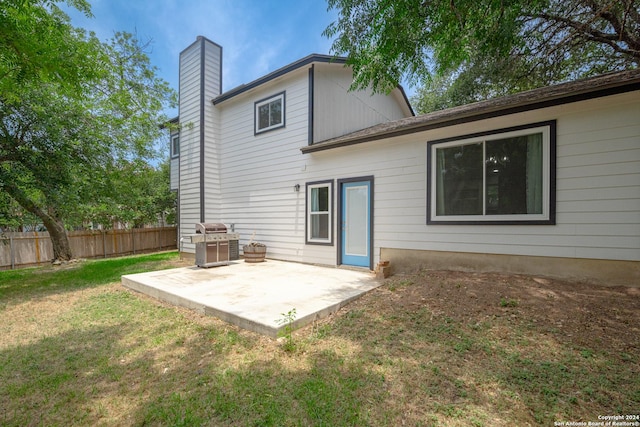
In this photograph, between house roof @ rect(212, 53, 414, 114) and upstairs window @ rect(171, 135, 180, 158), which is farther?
upstairs window @ rect(171, 135, 180, 158)

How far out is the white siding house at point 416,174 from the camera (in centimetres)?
413

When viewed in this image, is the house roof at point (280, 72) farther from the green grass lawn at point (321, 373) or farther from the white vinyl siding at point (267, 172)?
the green grass lawn at point (321, 373)

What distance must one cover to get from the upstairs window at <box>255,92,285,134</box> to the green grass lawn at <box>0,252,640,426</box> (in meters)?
5.91

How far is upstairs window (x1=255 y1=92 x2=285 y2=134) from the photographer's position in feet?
26.5

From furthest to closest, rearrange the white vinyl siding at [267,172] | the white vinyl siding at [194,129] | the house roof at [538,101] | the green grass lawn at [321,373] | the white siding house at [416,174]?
the white vinyl siding at [194,129] → the white vinyl siding at [267,172] → the white siding house at [416,174] → the house roof at [538,101] → the green grass lawn at [321,373]

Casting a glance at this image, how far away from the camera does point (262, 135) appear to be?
8.48m

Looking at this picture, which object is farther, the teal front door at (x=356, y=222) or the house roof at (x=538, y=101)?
the teal front door at (x=356, y=222)

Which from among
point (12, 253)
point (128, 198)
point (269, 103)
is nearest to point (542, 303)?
point (269, 103)

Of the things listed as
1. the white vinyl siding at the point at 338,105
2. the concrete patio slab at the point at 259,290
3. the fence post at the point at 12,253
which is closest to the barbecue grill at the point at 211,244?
the concrete patio slab at the point at 259,290

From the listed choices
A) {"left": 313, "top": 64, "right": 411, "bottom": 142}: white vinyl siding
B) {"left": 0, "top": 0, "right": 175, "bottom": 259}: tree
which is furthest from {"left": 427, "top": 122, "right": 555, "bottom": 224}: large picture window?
{"left": 0, "top": 0, "right": 175, "bottom": 259}: tree

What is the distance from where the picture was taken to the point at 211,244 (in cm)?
691

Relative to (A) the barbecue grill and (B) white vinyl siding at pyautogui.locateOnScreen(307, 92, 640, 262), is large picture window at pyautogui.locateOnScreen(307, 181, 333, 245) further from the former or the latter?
(B) white vinyl siding at pyautogui.locateOnScreen(307, 92, 640, 262)

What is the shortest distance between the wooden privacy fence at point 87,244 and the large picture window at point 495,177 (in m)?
10.4

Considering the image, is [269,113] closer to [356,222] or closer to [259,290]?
[356,222]
